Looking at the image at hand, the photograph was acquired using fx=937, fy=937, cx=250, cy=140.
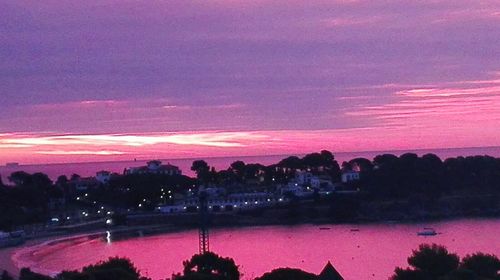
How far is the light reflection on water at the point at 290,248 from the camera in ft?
64.4

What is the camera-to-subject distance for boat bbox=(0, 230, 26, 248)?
1003 inches

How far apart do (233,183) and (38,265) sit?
21.6m

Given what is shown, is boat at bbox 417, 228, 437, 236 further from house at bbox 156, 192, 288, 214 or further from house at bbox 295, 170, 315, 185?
house at bbox 295, 170, 315, 185

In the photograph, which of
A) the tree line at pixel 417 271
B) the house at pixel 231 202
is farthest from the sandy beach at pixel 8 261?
the house at pixel 231 202

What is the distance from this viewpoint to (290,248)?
934 inches

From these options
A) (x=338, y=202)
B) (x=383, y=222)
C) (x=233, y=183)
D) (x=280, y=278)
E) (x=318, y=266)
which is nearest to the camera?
(x=280, y=278)

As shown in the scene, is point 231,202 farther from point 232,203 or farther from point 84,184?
point 84,184

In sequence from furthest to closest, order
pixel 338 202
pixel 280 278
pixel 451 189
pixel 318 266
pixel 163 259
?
pixel 451 189 → pixel 338 202 → pixel 163 259 → pixel 318 266 → pixel 280 278

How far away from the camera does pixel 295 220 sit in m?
32.9

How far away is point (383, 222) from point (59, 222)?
431 inches

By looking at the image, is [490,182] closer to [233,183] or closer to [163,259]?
[233,183]

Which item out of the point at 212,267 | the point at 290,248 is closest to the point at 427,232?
the point at 290,248

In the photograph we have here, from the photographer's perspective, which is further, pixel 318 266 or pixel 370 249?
pixel 370 249

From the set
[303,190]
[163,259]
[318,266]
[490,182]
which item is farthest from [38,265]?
[490,182]
